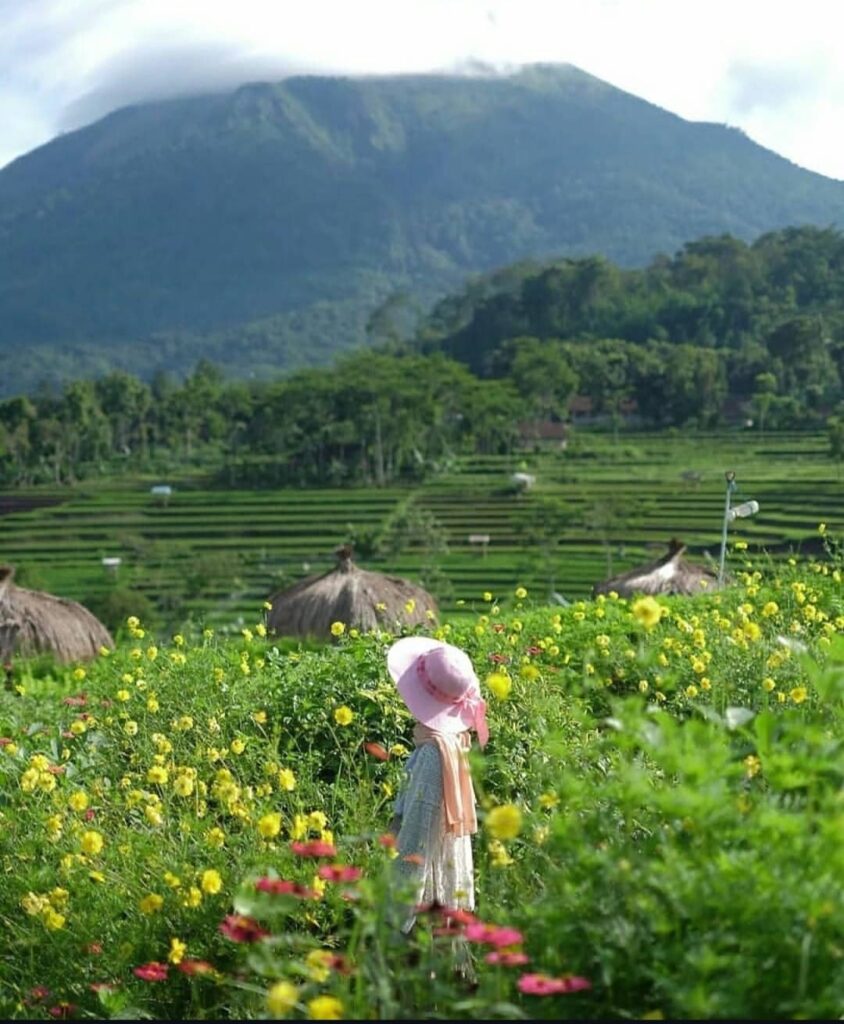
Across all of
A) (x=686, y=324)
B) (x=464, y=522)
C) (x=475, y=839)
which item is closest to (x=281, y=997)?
(x=475, y=839)

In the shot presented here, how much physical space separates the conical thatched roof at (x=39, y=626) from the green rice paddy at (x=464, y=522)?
1650cm

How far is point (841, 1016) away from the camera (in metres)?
2.07

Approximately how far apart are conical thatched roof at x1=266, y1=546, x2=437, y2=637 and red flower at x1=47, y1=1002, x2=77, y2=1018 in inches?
228

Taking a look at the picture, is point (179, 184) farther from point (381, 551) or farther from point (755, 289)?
point (381, 551)

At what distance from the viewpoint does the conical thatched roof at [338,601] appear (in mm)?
9102

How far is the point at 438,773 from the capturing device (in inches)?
130

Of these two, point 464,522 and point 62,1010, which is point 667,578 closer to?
point 62,1010

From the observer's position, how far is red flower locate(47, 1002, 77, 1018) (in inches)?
117

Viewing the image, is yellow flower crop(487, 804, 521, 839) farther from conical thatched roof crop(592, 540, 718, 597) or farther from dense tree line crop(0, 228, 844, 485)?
dense tree line crop(0, 228, 844, 485)

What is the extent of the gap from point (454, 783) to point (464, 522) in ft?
109

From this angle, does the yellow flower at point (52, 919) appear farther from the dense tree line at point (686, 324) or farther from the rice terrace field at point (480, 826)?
the dense tree line at point (686, 324)

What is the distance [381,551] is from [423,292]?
441 ft

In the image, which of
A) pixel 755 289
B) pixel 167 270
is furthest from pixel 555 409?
pixel 167 270

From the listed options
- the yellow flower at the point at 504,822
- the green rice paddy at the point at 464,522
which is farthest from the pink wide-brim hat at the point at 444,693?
the green rice paddy at the point at 464,522
